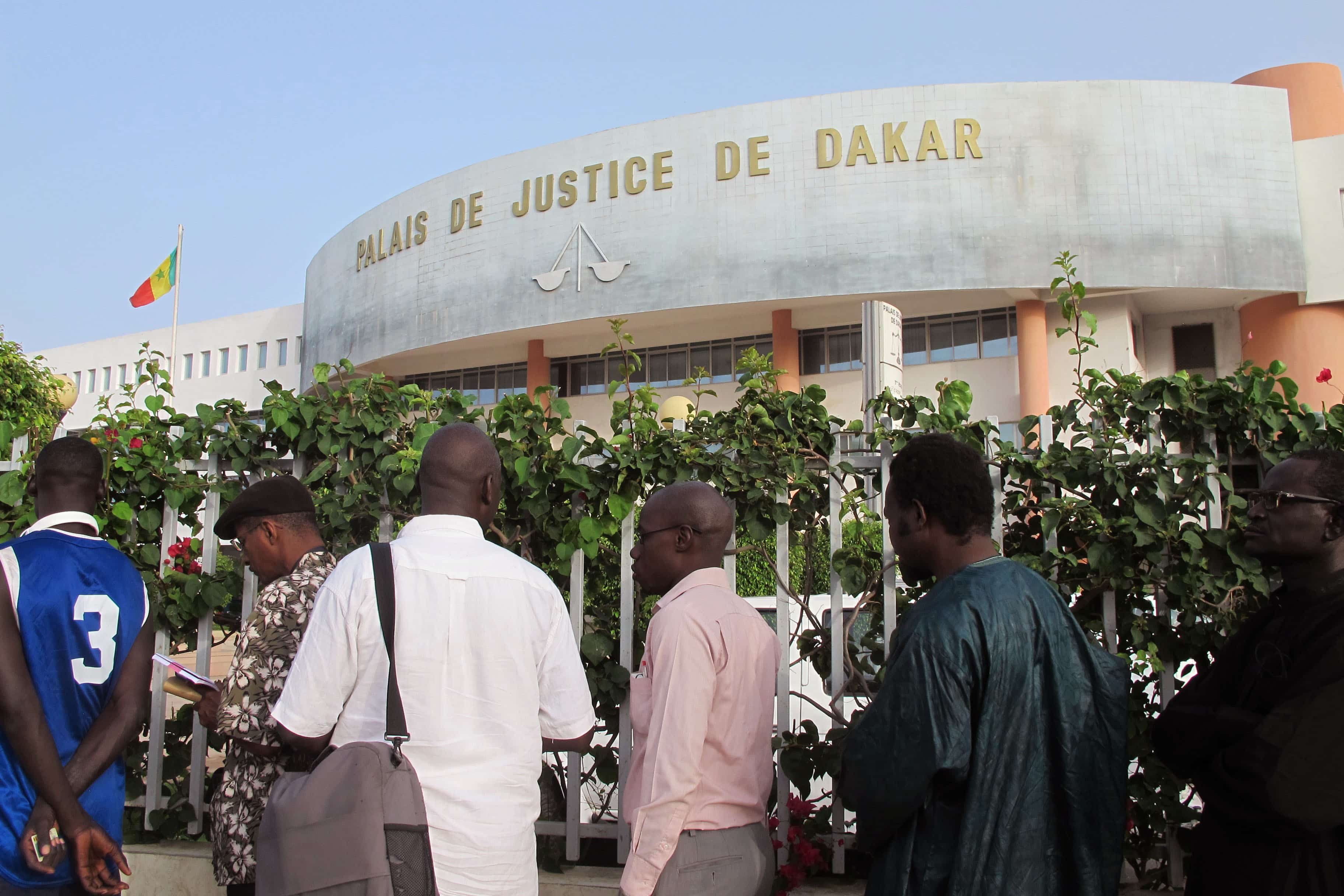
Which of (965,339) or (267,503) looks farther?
(965,339)

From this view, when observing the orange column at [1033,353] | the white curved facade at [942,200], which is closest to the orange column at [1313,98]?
the white curved facade at [942,200]

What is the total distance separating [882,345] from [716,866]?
6004mm

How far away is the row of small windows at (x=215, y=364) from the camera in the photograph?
41719 millimetres

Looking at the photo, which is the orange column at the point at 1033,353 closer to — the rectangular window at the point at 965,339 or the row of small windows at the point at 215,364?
the rectangular window at the point at 965,339

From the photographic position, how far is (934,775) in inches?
73.7

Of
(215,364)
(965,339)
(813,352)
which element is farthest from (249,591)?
(215,364)

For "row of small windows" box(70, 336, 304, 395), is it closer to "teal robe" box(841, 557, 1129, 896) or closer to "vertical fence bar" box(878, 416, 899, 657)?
"vertical fence bar" box(878, 416, 899, 657)

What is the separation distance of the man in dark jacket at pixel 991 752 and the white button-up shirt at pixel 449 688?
0.73 meters

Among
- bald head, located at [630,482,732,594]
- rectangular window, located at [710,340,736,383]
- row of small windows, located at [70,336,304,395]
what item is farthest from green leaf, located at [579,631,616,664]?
row of small windows, located at [70,336,304,395]

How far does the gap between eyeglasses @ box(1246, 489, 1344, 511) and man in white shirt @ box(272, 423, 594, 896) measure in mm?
1763

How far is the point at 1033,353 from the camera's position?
21469 millimetres

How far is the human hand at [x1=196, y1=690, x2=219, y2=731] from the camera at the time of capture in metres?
2.53

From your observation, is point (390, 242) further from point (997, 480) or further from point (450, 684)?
point (450, 684)

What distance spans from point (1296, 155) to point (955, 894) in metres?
23.8
